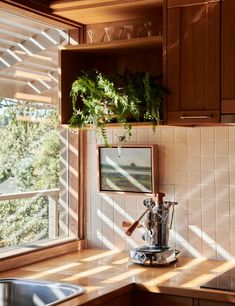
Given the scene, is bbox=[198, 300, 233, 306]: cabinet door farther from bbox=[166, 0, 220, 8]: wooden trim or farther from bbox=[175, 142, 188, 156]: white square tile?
bbox=[166, 0, 220, 8]: wooden trim

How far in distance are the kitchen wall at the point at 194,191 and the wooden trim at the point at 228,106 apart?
381 mm

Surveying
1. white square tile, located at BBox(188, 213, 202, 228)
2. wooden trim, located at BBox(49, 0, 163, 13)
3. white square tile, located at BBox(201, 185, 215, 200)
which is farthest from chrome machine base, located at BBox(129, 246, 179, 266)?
wooden trim, located at BBox(49, 0, 163, 13)

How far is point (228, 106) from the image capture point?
2.90m

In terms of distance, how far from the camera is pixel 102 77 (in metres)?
3.20

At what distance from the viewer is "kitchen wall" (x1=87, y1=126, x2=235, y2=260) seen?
3277mm

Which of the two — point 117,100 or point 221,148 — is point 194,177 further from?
point 117,100

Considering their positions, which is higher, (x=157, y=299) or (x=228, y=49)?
(x=228, y=49)

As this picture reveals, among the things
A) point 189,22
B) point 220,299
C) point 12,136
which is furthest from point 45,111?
point 220,299

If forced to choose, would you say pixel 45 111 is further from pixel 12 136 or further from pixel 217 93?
pixel 217 93

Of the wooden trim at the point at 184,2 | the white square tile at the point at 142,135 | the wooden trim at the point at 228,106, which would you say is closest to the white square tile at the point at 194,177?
the white square tile at the point at 142,135

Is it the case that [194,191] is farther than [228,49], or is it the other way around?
[194,191]

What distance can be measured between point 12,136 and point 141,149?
2.52 ft

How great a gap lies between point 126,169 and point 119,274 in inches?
31.0

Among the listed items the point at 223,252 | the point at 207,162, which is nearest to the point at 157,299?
the point at 223,252
